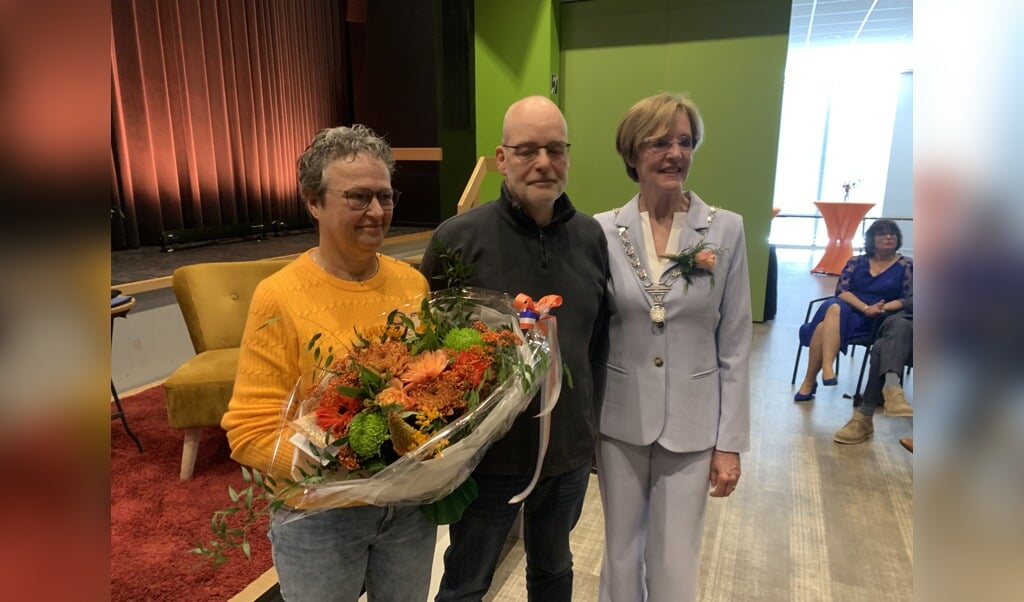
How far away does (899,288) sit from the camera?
3.80 meters

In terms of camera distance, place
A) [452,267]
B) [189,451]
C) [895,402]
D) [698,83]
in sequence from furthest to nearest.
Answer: [698,83] → [895,402] → [189,451] → [452,267]

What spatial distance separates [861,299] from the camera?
3.94m

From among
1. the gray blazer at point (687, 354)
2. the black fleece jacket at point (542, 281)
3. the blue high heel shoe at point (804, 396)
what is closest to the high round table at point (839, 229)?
the blue high heel shoe at point (804, 396)

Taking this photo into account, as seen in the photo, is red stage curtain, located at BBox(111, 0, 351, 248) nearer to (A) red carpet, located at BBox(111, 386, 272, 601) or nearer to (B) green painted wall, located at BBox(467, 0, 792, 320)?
(A) red carpet, located at BBox(111, 386, 272, 601)

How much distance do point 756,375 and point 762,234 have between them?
1.82m

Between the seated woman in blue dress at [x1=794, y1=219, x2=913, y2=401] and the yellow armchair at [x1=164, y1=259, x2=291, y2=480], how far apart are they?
3615mm

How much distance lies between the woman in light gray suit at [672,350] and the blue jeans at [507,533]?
183 millimetres

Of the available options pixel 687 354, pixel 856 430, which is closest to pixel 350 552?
pixel 687 354

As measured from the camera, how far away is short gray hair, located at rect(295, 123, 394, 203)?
125cm

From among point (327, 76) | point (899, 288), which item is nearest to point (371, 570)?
point (899, 288)

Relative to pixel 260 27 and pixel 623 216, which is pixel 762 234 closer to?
pixel 623 216

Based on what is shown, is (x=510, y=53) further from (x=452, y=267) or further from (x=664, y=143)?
(x=452, y=267)

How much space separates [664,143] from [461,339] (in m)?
0.80

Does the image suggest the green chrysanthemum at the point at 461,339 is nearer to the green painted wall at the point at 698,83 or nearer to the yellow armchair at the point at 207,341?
the yellow armchair at the point at 207,341
